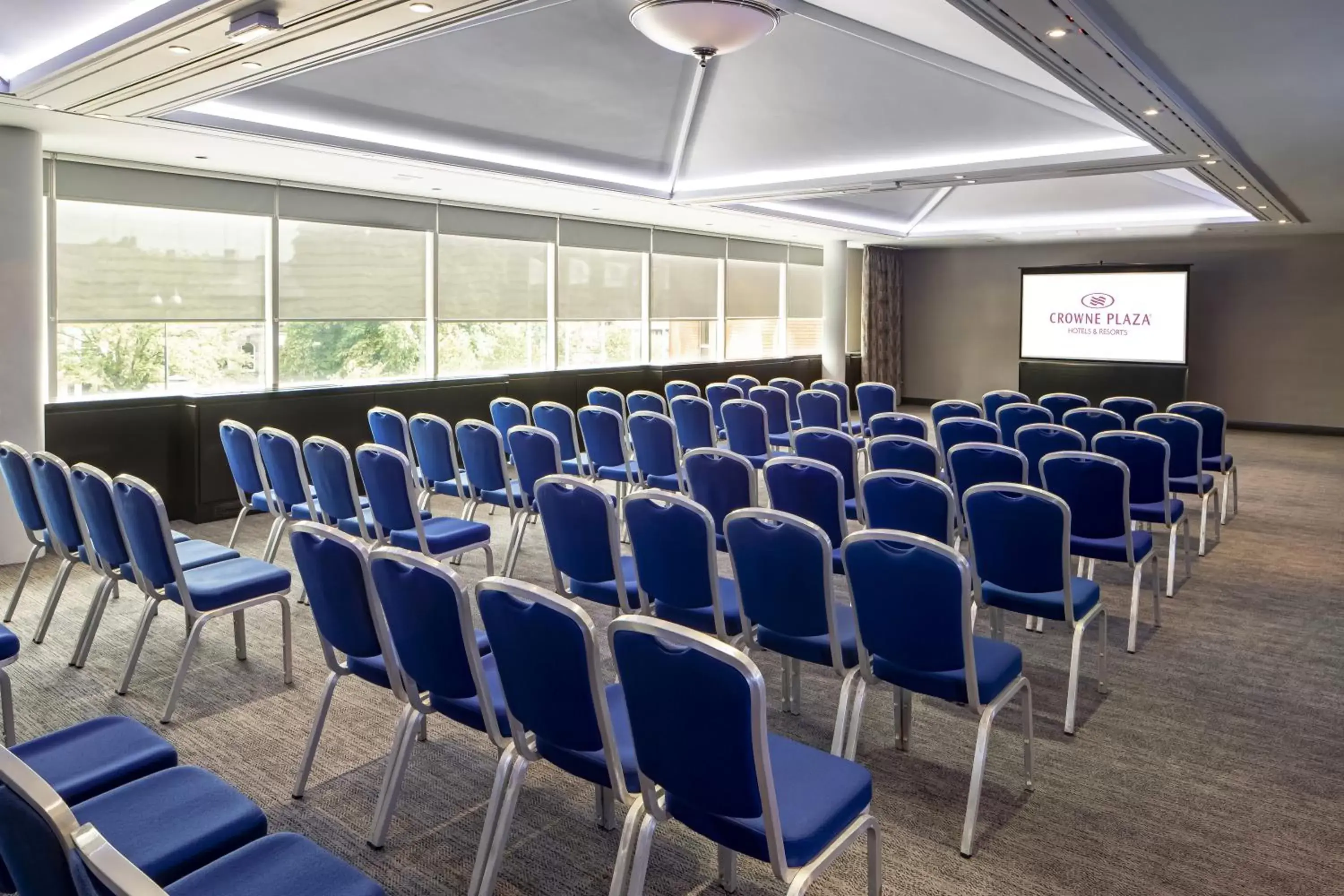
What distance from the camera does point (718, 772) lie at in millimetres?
2115

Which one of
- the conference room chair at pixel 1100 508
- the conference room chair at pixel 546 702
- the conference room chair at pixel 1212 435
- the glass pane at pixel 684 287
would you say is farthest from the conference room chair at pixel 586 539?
the glass pane at pixel 684 287

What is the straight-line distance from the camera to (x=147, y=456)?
25.9ft

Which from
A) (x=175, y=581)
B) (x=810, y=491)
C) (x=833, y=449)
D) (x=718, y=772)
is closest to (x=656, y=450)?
(x=833, y=449)

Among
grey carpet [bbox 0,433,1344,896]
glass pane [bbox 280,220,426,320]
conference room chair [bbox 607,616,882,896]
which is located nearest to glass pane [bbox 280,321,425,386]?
glass pane [bbox 280,220,426,320]

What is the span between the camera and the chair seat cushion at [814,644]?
11.0 feet

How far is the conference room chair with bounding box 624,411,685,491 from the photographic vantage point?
6.57 meters

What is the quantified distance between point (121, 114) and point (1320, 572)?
8.40 metres

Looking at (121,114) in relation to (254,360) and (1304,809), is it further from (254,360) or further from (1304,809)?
(1304,809)

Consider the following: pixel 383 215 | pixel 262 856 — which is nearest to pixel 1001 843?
pixel 262 856

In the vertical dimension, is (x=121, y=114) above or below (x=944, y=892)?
above

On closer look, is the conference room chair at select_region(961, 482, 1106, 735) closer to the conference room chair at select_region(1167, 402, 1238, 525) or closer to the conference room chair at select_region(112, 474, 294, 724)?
the conference room chair at select_region(112, 474, 294, 724)

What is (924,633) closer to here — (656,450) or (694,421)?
(656,450)

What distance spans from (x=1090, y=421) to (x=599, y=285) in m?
6.85

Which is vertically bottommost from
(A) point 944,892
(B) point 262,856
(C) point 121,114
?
(A) point 944,892
